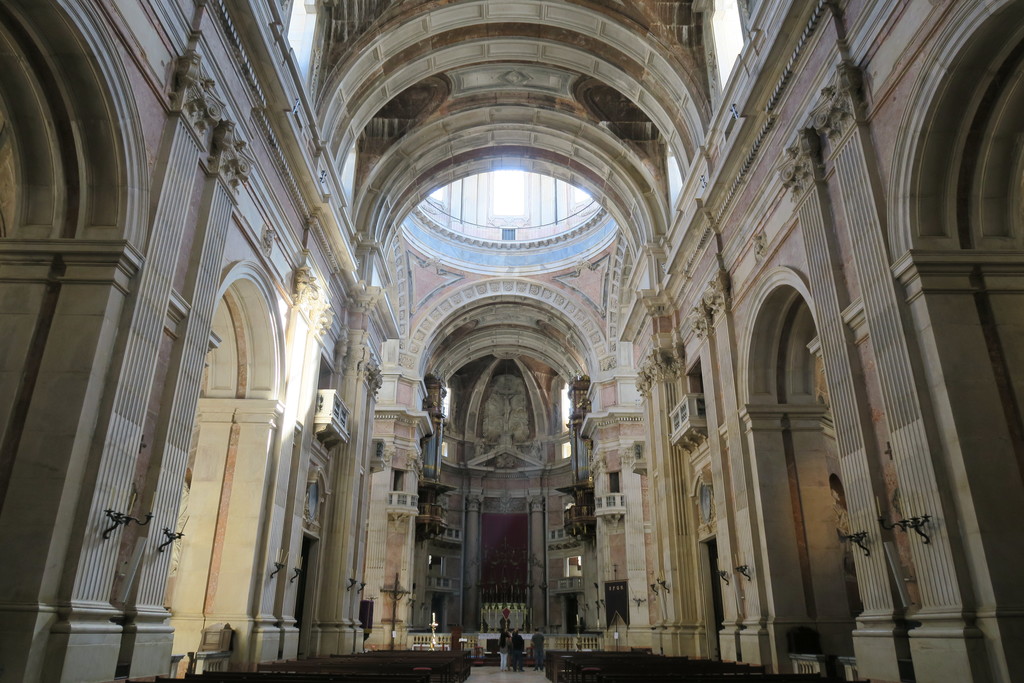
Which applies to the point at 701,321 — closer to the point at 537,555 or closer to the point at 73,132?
the point at 73,132

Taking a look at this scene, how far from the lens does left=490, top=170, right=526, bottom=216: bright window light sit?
33625mm

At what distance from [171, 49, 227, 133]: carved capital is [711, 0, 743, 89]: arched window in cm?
901

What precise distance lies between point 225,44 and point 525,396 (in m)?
32.4

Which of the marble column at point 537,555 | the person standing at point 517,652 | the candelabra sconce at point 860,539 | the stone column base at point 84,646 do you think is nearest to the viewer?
the stone column base at point 84,646

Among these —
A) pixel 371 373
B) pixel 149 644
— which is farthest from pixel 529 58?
pixel 149 644

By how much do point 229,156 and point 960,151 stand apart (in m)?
8.51

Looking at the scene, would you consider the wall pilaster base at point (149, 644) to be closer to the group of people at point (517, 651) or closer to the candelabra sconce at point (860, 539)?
the candelabra sconce at point (860, 539)

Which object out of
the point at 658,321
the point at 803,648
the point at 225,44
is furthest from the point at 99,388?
the point at 658,321

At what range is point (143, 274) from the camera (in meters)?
7.28

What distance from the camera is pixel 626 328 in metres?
19.8

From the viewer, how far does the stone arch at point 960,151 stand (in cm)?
673

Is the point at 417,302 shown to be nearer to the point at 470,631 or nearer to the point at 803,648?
the point at 470,631

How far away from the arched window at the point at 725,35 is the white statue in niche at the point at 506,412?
28.0m

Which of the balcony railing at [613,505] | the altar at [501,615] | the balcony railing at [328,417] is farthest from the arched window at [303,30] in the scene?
the altar at [501,615]
